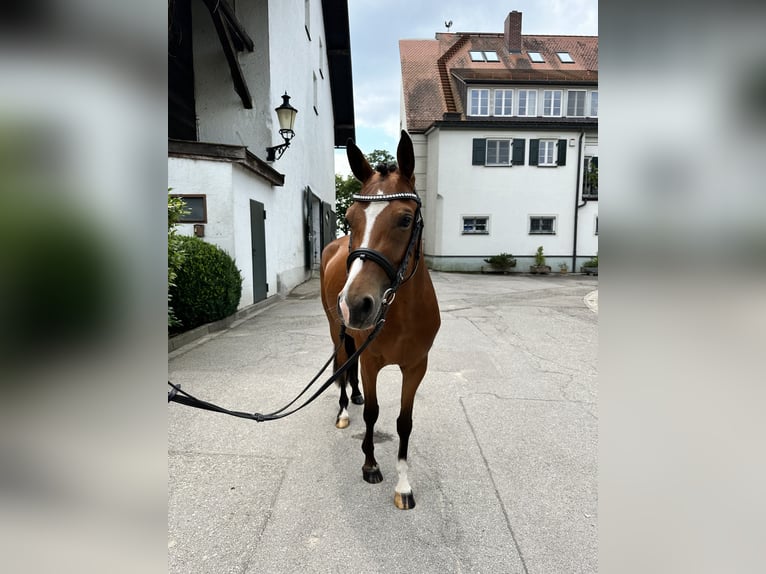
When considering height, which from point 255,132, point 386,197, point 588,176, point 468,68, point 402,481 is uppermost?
point 468,68

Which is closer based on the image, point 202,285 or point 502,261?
point 202,285

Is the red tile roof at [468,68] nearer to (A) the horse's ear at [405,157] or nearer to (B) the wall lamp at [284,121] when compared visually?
(B) the wall lamp at [284,121]

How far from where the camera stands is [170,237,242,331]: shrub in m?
5.71

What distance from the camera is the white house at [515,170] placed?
18.0 metres

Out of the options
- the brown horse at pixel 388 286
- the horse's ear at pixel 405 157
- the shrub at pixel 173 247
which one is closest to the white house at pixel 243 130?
the shrub at pixel 173 247

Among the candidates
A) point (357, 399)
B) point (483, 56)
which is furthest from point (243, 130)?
point (483, 56)

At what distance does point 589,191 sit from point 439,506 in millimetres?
19879

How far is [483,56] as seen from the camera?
69.9ft

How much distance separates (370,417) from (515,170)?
18040 millimetres

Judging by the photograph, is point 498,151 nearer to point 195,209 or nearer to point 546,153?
point 546,153

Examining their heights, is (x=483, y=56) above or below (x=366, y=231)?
above

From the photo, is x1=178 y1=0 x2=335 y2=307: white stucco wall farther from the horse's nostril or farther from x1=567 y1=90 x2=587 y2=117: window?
x1=567 y1=90 x2=587 y2=117: window

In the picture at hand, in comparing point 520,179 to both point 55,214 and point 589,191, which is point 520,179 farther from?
point 55,214

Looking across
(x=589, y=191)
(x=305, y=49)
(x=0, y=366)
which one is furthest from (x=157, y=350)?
(x=589, y=191)
